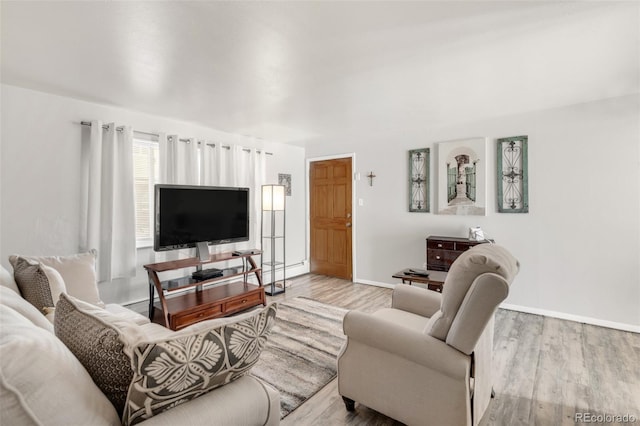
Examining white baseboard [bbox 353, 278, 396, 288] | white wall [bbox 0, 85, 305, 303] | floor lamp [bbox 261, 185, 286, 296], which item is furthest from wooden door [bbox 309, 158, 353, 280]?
white wall [bbox 0, 85, 305, 303]

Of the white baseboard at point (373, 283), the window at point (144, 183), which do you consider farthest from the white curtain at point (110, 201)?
the white baseboard at point (373, 283)

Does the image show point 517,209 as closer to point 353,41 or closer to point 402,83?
point 402,83

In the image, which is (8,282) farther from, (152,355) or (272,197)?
(272,197)

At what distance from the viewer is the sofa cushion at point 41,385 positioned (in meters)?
0.60

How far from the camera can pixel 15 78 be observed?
104 inches

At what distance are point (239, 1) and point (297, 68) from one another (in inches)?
33.9

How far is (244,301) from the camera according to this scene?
3.65 m

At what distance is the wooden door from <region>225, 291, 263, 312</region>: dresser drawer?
187cm

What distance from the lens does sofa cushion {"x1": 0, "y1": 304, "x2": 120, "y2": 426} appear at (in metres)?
0.60

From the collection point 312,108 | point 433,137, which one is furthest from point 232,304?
point 433,137

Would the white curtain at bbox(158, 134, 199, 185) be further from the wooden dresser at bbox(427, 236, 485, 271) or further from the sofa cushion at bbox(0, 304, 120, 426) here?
the sofa cushion at bbox(0, 304, 120, 426)

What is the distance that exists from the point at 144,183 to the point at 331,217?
290 cm

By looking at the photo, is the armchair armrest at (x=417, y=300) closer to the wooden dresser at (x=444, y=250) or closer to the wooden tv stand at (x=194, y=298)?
the wooden dresser at (x=444, y=250)
